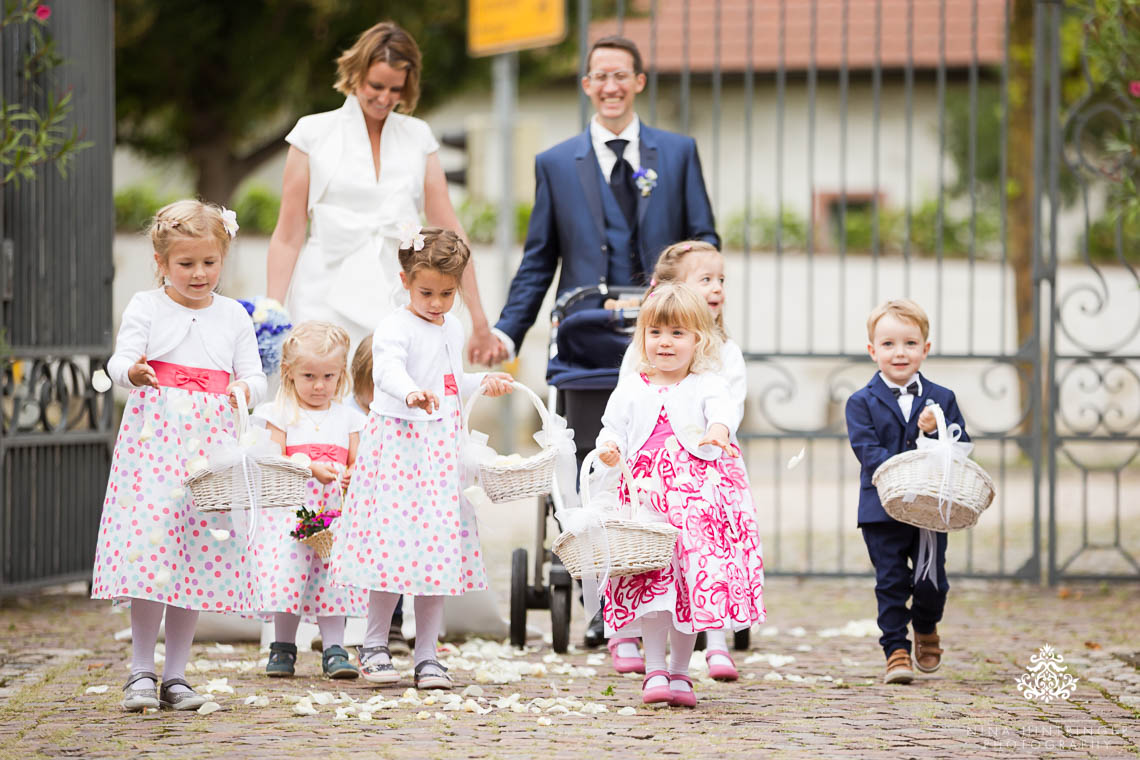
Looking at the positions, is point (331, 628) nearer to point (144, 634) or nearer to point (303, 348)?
point (144, 634)

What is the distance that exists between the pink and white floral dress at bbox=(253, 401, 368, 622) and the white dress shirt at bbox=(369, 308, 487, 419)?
0.99 feet

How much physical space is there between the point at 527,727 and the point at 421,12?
11930mm

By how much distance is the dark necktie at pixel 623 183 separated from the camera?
6051mm

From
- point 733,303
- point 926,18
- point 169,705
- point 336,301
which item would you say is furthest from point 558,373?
point 926,18

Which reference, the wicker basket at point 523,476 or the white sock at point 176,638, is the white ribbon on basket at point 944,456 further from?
the white sock at point 176,638

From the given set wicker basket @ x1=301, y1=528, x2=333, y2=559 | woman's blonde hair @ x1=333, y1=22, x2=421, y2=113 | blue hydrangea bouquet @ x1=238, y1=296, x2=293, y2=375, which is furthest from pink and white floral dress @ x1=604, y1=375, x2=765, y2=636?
woman's blonde hair @ x1=333, y1=22, x2=421, y2=113

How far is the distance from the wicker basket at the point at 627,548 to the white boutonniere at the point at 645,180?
190cm

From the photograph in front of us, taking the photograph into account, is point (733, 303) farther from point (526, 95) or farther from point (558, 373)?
point (558, 373)

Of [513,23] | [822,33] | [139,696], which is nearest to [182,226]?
[139,696]

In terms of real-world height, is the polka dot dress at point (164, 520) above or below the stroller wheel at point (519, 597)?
above

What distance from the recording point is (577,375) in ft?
18.5

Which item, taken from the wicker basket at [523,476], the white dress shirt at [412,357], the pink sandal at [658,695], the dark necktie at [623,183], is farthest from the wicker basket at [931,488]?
the dark necktie at [623,183]

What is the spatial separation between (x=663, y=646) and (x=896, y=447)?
1.06 meters

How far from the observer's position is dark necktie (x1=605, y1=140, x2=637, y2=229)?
6.05 m
